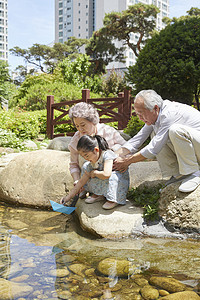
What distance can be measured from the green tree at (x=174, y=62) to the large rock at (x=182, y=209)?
13.0 feet

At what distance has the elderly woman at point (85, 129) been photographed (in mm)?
3219

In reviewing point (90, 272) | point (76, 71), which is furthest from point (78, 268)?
point (76, 71)

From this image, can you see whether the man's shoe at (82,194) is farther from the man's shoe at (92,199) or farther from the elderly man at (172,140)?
the elderly man at (172,140)

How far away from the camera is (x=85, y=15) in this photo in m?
68.1

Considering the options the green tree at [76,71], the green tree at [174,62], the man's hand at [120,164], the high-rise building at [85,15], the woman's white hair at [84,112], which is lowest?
the man's hand at [120,164]

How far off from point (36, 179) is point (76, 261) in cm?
200

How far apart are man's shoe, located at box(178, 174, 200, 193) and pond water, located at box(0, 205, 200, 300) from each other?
49cm

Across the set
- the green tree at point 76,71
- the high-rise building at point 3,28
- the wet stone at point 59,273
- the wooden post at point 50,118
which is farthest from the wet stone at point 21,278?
the high-rise building at point 3,28

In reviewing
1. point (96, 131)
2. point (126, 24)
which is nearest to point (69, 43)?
point (126, 24)

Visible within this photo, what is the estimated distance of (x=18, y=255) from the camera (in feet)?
8.71

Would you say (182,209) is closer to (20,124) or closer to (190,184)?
(190,184)

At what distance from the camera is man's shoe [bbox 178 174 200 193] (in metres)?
2.96

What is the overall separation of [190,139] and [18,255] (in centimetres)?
195

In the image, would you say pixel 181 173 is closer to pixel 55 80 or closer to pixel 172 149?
pixel 172 149
